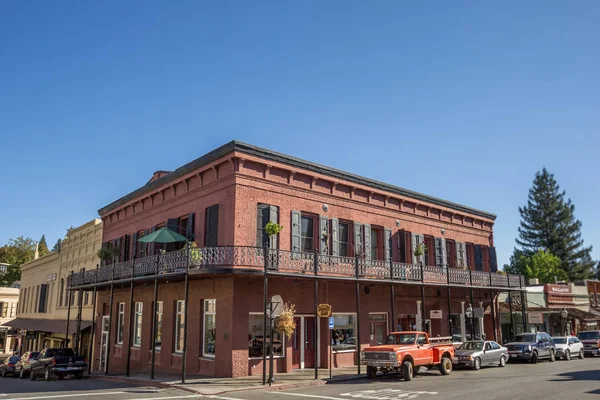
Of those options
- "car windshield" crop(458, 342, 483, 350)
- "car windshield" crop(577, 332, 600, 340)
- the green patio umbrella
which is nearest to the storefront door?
the green patio umbrella

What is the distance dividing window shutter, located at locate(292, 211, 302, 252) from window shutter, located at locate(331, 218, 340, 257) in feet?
6.49

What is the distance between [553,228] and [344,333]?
6290 centimetres

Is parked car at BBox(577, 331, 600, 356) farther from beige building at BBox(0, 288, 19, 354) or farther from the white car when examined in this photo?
beige building at BBox(0, 288, 19, 354)

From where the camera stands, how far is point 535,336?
2567 centimetres

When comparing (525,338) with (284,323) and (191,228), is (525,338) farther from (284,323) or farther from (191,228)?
(191,228)

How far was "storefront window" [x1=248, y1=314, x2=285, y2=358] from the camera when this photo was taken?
1945cm

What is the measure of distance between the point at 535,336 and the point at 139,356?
20.8 metres

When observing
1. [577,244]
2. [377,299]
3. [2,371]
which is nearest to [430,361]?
[377,299]

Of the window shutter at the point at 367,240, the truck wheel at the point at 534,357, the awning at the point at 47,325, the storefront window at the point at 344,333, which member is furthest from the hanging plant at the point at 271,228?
the awning at the point at 47,325

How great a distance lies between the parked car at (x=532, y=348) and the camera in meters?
24.6

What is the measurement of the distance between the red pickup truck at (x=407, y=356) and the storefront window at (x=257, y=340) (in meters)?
3.48

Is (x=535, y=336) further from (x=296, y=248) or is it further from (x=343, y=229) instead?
(x=296, y=248)

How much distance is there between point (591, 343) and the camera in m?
30.9

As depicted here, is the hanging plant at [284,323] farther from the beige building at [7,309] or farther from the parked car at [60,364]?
the beige building at [7,309]
